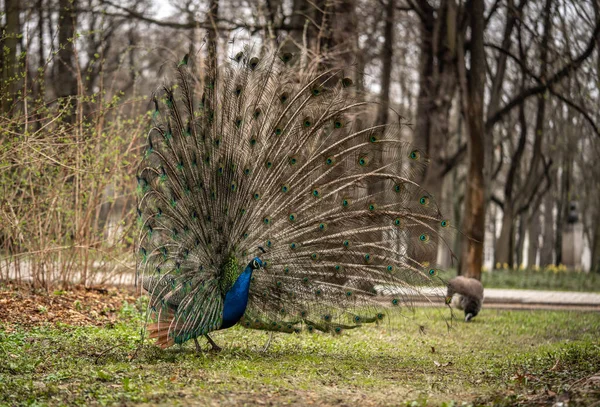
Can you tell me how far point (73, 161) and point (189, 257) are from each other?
3.38 meters

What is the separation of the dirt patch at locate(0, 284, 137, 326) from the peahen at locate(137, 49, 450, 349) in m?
2.41

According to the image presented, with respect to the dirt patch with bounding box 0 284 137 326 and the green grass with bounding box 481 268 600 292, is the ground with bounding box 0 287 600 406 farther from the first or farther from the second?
the green grass with bounding box 481 268 600 292

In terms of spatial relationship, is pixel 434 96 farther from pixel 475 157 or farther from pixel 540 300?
pixel 540 300

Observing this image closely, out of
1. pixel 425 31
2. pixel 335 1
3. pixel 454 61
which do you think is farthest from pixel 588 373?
pixel 425 31

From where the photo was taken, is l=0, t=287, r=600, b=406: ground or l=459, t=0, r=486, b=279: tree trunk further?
l=459, t=0, r=486, b=279: tree trunk

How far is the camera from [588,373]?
795cm

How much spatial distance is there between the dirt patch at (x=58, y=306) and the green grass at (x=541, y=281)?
1411 cm

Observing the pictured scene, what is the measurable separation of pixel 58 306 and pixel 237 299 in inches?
158

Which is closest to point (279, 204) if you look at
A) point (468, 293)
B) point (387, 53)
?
point (468, 293)

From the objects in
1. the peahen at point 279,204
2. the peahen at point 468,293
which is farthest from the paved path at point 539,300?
the peahen at point 279,204

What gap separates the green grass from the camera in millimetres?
23375

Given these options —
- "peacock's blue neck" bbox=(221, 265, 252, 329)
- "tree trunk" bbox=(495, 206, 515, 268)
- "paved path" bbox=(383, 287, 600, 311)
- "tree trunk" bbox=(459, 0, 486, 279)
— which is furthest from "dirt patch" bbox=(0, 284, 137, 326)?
"tree trunk" bbox=(495, 206, 515, 268)

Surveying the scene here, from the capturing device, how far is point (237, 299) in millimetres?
7957

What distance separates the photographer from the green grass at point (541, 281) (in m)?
23.4
